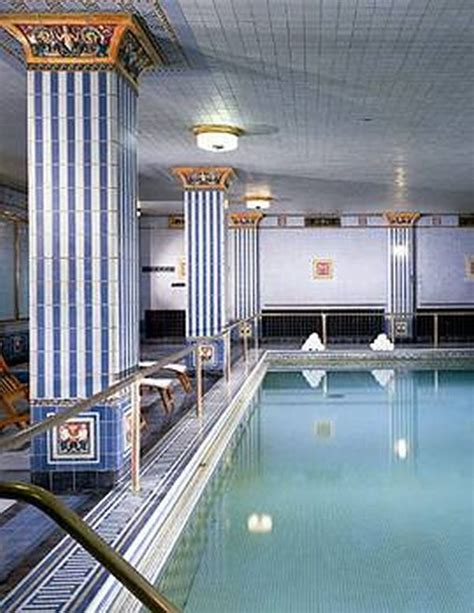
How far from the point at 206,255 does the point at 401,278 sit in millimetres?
7074

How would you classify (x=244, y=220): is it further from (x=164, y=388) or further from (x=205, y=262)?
(x=164, y=388)

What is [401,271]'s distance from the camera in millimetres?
15789

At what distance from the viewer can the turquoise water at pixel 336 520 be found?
3.35 m

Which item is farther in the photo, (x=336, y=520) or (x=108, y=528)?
(x=336, y=520)

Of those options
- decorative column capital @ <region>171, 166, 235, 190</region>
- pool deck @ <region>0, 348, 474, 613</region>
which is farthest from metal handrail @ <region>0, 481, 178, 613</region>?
decorative column capital @ <region>171, 166, 235, 190</region>

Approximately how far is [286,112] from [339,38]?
1.94m

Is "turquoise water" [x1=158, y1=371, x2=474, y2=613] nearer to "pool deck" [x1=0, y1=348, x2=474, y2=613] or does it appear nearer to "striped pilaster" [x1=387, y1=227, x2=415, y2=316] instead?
"pool deck" [x1=0, y1=348, x2=474, y2=613]

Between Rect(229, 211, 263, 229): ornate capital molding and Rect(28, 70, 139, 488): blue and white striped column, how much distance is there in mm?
11201

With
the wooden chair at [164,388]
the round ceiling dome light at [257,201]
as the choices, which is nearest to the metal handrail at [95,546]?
the wooden chair at [164,388]

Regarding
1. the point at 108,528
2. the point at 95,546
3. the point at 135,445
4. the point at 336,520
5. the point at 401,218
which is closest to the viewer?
the point at 95,546

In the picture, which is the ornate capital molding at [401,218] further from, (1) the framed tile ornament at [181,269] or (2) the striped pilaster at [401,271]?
(1) the framed tile ornament at [181,269]

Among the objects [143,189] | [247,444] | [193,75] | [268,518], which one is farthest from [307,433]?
[143,189]

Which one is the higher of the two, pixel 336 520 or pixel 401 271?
pixel 401 271

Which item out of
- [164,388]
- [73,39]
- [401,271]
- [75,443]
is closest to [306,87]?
[73,39]
